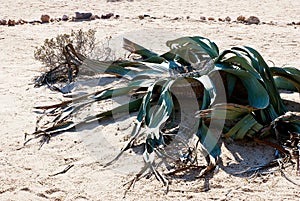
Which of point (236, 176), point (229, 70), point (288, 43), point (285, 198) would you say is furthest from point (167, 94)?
point (288, 43)

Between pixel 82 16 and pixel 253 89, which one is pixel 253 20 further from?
pixel 253 89

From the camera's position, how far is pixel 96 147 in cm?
344

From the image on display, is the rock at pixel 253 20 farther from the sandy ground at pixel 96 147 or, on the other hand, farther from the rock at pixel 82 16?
the rock at pixel 82 16

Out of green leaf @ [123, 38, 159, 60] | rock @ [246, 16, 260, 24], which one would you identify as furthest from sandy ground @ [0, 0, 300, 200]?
green leaf @ [123, 38, 159, 60]

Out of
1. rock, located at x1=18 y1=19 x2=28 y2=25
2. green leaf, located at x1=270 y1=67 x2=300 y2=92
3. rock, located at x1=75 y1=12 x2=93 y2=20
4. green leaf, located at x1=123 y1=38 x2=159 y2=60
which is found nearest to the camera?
green leaf, located at x1=270 y1=67 x2=300 y2=92

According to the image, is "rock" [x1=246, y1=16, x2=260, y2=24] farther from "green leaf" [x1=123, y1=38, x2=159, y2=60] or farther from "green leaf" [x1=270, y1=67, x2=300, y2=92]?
"green leaf" [x1=270, y1=67, x2=300, y2=92]

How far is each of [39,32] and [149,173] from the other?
483cm

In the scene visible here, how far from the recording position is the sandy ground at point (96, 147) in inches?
112

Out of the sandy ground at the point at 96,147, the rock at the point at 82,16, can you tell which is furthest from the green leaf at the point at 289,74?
the rock at the point at 82,16

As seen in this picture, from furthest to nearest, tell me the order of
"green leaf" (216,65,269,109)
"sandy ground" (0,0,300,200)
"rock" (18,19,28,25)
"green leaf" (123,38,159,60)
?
"rock" (18,19,28,25), "green leaf" (123,38,159,60), "green leaf" (216,65,269,109), "sandy ground" (0,0,300,200)

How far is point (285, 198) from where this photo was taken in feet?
8.98

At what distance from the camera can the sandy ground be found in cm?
286

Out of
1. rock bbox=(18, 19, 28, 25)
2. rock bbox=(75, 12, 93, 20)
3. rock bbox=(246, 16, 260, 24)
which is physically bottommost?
rock bbox=(18, 19, 28, 25)

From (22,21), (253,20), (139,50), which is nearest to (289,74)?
(139,50)
